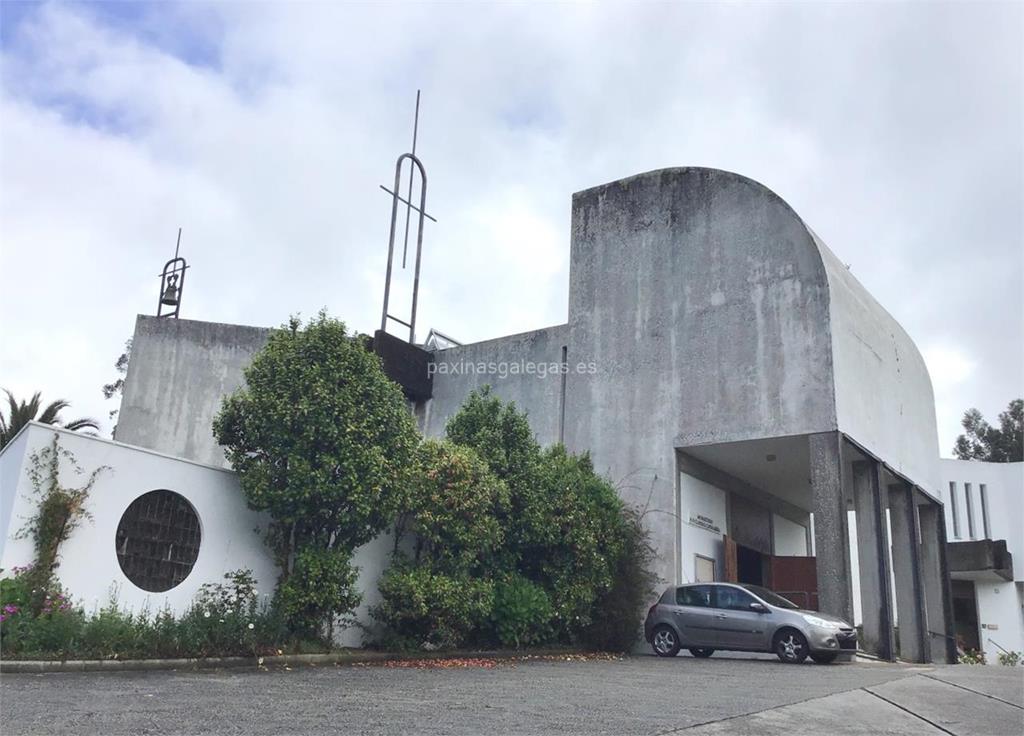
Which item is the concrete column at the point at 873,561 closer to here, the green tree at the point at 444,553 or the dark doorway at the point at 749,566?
the dark doorway at the point at 749,566

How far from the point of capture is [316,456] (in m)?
13.0

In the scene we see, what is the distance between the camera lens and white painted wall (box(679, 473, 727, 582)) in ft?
64.1

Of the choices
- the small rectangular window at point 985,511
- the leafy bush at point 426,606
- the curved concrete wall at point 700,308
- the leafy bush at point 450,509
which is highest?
the curved concrete wall at point 700,308

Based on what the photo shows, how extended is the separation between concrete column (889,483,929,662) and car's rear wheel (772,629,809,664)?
23.6 ft

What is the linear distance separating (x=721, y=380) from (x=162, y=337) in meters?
14.0

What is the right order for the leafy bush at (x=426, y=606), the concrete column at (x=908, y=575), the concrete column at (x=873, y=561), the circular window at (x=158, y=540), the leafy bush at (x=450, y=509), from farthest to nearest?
the concrete column at (x=908, y=575) → the concrete column at (x=873, y=561) → the leafy bush at (x=450, y=509) → the leafy bush at (x=426, y=606) → the circular window at (x=158, y=540)

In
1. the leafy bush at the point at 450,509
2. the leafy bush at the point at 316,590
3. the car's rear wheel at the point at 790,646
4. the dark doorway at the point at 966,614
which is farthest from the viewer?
the dark doorway at the point at 966,614

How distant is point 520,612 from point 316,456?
4602 mm

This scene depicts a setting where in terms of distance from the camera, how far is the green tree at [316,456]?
42.2ft

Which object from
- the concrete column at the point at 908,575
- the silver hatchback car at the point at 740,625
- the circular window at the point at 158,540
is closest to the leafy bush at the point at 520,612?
the silver hatchback car at the point at 740,625

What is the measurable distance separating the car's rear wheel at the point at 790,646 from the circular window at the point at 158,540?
9529mm

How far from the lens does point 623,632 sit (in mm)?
17641

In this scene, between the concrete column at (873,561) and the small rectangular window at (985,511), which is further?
the small rectangular window at (985,511)

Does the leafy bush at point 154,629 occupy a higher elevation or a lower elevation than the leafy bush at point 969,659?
higher
